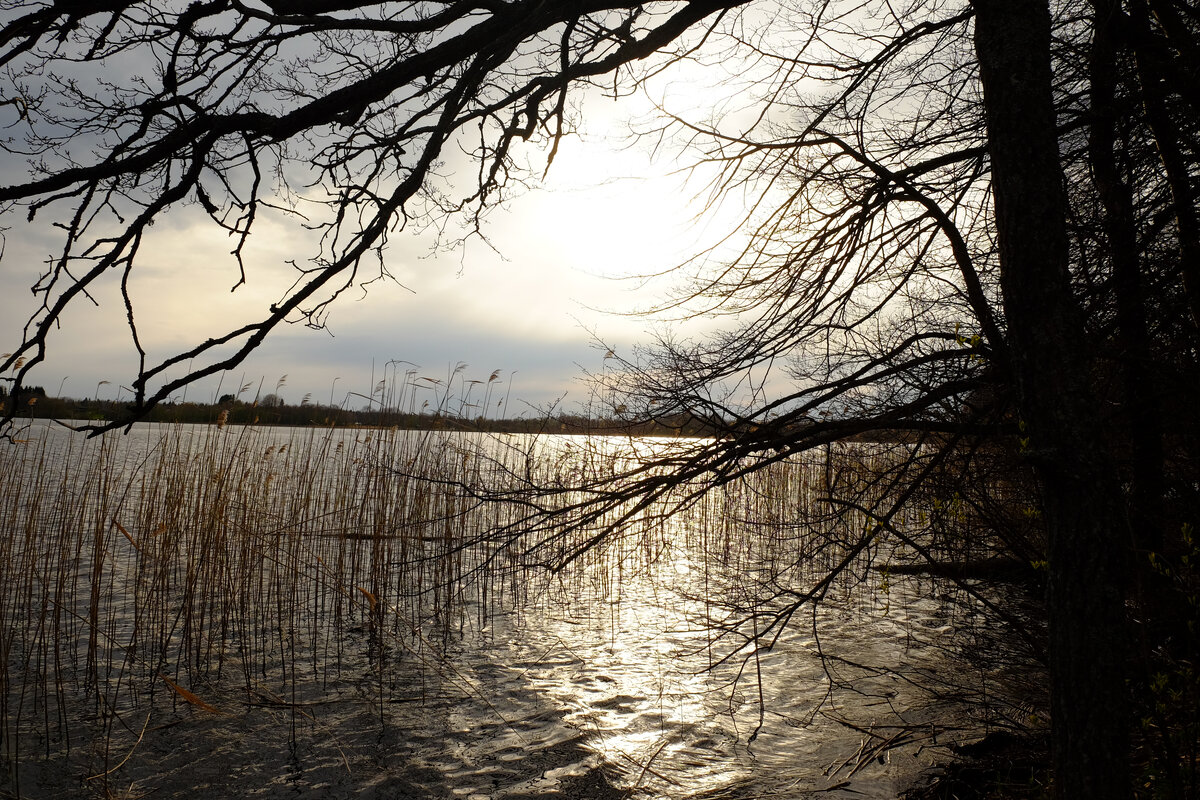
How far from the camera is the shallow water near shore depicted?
3.22 meters

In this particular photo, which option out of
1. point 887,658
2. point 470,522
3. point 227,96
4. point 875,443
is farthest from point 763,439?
point 470,522

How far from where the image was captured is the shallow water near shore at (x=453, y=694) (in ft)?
10.6

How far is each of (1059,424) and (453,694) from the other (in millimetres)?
3650

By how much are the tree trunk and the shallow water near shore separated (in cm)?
74

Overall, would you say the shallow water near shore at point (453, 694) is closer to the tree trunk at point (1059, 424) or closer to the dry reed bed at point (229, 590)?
the dry reed bed at point (229, 590)

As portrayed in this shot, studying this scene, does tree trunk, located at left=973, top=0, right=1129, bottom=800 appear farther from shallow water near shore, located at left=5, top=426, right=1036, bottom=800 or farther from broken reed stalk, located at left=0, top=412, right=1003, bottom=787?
broken reed stalk, located at left=0, top=412, right=1003, bottom=787

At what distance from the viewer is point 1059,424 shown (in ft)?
6.20

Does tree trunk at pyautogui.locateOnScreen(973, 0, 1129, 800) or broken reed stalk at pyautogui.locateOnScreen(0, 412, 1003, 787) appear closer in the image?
tree trunk at pyautogui.locateOnScreen(973, 0, 1129, 800)

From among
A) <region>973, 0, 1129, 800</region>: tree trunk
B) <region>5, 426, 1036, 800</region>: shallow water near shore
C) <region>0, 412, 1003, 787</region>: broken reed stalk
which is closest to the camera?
<region>973, 0, 1129, 800</region>: tree trunk

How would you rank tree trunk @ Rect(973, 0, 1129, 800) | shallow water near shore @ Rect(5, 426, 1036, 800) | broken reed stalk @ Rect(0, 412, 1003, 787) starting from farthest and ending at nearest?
broken reed stalk @ Rect(0, 412, 1003, 787) < shallow water near shore @ Rect(5, 426, 1036, 800) < tree trunk @ Rect(973, 0, 1129, 800)

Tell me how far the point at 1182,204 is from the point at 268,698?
17.4ft

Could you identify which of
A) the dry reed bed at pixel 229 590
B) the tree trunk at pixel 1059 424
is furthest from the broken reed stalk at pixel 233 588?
the tree trunk at pixel 1059 424

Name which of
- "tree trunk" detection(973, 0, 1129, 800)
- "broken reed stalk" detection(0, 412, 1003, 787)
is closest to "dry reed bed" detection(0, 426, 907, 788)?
"broken reed stalk" detection(0, 412, 1003, 787)

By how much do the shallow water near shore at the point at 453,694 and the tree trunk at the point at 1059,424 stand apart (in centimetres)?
74
